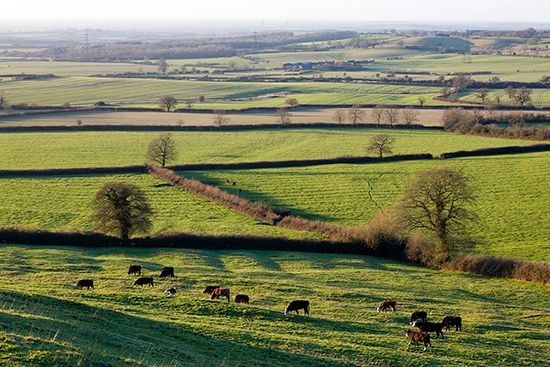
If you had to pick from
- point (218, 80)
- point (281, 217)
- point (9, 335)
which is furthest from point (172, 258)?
point (218, 80)

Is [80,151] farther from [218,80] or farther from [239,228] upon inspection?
[218,80]

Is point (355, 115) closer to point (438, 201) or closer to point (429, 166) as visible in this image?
point (429, 166)

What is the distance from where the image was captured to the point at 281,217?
60625 mm

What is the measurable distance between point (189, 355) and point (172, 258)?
24.4 m

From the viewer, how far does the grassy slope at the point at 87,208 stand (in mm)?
57594

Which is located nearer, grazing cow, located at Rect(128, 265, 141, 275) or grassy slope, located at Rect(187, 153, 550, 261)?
grazing cow, located at Rect(128, 265, 141, 275)

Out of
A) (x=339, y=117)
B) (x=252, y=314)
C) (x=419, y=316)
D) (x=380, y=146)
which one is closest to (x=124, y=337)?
(x=252, y=314)

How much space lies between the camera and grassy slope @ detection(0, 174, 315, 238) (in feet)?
189

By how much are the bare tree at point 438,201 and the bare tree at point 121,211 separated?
67.9ft

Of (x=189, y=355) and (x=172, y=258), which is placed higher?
(x=189, y=355)

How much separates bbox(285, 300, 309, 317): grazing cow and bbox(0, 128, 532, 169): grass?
184 ft

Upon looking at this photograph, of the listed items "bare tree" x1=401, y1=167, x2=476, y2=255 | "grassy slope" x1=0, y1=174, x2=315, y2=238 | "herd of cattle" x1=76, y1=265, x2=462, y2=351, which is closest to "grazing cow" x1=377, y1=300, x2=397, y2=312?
"herd of cattle" x1=76, y1=265, x2=462, y2=351

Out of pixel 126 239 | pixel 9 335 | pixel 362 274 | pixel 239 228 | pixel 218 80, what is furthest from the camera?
pixel 218 80

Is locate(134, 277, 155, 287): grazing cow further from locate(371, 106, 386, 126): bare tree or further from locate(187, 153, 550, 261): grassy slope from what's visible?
locate(371, 106, 386, 126): bare tree
